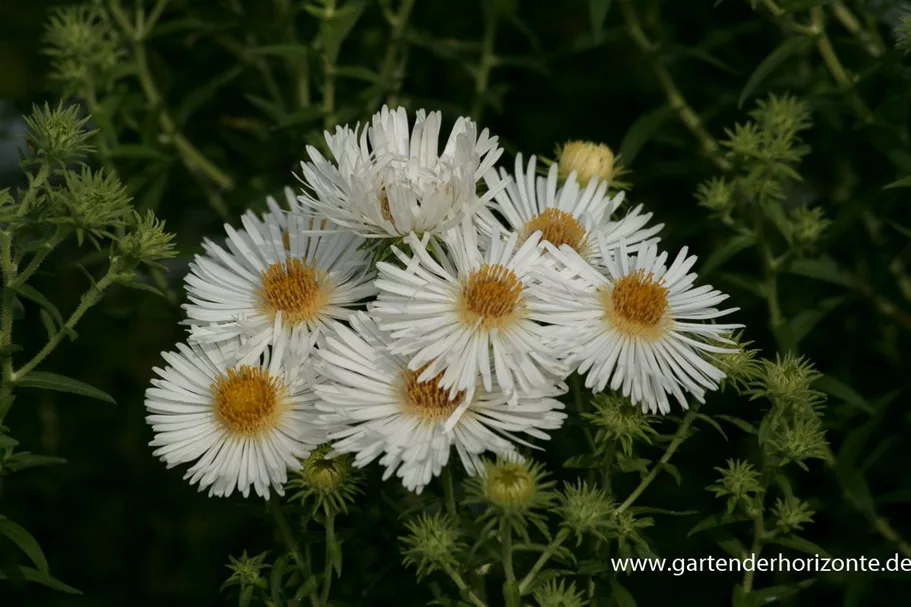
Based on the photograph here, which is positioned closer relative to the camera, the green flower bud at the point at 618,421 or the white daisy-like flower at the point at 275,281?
the green flower bud at the point at 618,421

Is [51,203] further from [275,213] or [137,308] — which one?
[137,308]

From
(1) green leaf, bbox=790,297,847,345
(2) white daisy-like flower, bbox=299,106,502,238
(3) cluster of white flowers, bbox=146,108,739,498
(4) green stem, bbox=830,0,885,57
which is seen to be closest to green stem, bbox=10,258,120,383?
(3) cluster of white flowers, bbox=146,108,739,498

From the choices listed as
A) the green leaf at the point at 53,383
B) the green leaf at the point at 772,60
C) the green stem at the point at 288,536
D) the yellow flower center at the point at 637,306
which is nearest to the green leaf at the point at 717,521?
the yellow flower center at the point at 637,306

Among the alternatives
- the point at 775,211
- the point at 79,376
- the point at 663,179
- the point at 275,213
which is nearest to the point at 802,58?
the point at 663,179

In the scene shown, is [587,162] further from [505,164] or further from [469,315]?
[505,164]

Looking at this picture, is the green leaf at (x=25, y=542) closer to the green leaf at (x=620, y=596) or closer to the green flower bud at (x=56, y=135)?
the green flower bud at (x=56, y=135)

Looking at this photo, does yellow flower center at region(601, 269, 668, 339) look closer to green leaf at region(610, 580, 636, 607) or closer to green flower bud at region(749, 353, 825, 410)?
green flower bud at region(749, 353, 825, 410)
